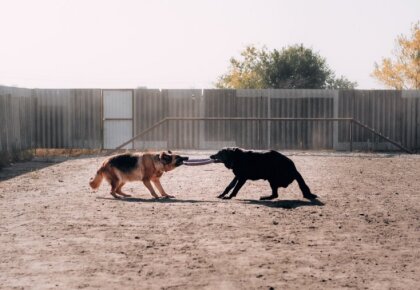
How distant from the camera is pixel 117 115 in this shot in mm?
26219

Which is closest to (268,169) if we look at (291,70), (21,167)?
(21,167)

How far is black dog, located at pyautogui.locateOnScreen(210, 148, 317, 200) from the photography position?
1175 centimetres

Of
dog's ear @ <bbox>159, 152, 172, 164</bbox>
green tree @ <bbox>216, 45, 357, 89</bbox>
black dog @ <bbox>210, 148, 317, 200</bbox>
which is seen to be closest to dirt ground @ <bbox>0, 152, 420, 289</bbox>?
black dog @ <bbox>210, 148, 317, 200</bbox>

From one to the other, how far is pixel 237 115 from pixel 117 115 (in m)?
4.58

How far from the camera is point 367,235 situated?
27.9 feet

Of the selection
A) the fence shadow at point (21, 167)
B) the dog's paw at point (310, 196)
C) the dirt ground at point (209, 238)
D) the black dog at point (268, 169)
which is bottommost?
the fence shadow at point (21, 167)

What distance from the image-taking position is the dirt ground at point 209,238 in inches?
253

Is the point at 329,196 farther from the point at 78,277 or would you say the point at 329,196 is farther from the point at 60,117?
the point at 60,117

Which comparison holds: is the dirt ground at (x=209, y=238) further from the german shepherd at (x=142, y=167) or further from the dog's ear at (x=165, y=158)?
the dog's ear at (x=165, y=158)

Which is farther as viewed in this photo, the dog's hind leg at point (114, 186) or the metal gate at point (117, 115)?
the metal gate at point (117, 115)

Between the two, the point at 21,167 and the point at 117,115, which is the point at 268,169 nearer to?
the point at 21,167

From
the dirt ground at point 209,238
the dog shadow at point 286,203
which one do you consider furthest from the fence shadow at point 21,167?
the dog shadow at point 286,203

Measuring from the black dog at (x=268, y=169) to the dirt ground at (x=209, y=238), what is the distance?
0.28m

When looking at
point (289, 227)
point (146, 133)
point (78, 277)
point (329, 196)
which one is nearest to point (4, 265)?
point (78, 277)
